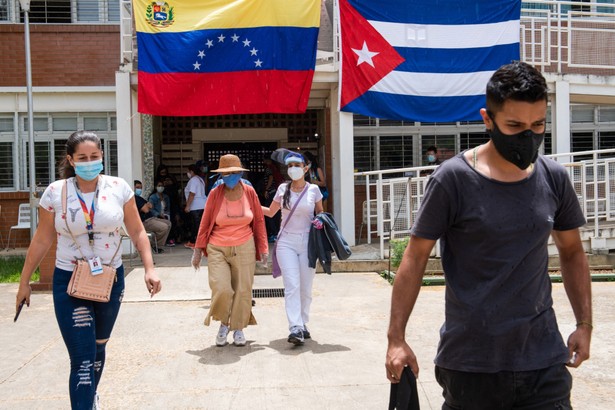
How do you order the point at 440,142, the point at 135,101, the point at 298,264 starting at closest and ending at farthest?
the point at 298,264 → the point at 135,101 → the point at 440,142

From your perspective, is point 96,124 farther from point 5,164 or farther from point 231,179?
point 231,179

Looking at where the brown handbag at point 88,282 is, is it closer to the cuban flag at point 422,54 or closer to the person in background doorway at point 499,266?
the person in background doorway at point 499,266

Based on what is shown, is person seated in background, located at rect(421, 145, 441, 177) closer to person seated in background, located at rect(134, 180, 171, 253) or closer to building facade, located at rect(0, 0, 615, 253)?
building facade, located at rect(0, 0, 615, 253)

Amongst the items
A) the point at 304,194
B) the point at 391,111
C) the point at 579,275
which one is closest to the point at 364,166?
the point at 391,111

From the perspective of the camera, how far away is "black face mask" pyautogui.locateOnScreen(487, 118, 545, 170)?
2592 millimetres

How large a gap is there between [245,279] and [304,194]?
3.31 ft

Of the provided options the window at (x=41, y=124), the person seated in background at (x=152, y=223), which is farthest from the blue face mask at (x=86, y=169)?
the window at (x=41, y=124)

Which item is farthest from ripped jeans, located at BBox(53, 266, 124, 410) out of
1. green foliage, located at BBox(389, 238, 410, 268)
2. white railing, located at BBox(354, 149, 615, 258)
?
white railing, located at BBox(354, 149, 615, 258)

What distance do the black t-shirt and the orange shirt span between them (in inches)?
162

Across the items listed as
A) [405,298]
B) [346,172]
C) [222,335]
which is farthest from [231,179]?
[346,172]

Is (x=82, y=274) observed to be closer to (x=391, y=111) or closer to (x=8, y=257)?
(x=391, y=111)

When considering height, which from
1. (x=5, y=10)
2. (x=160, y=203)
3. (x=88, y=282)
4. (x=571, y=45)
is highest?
(x=5, y=10)

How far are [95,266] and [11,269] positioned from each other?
28.2ft

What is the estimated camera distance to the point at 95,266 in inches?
166
